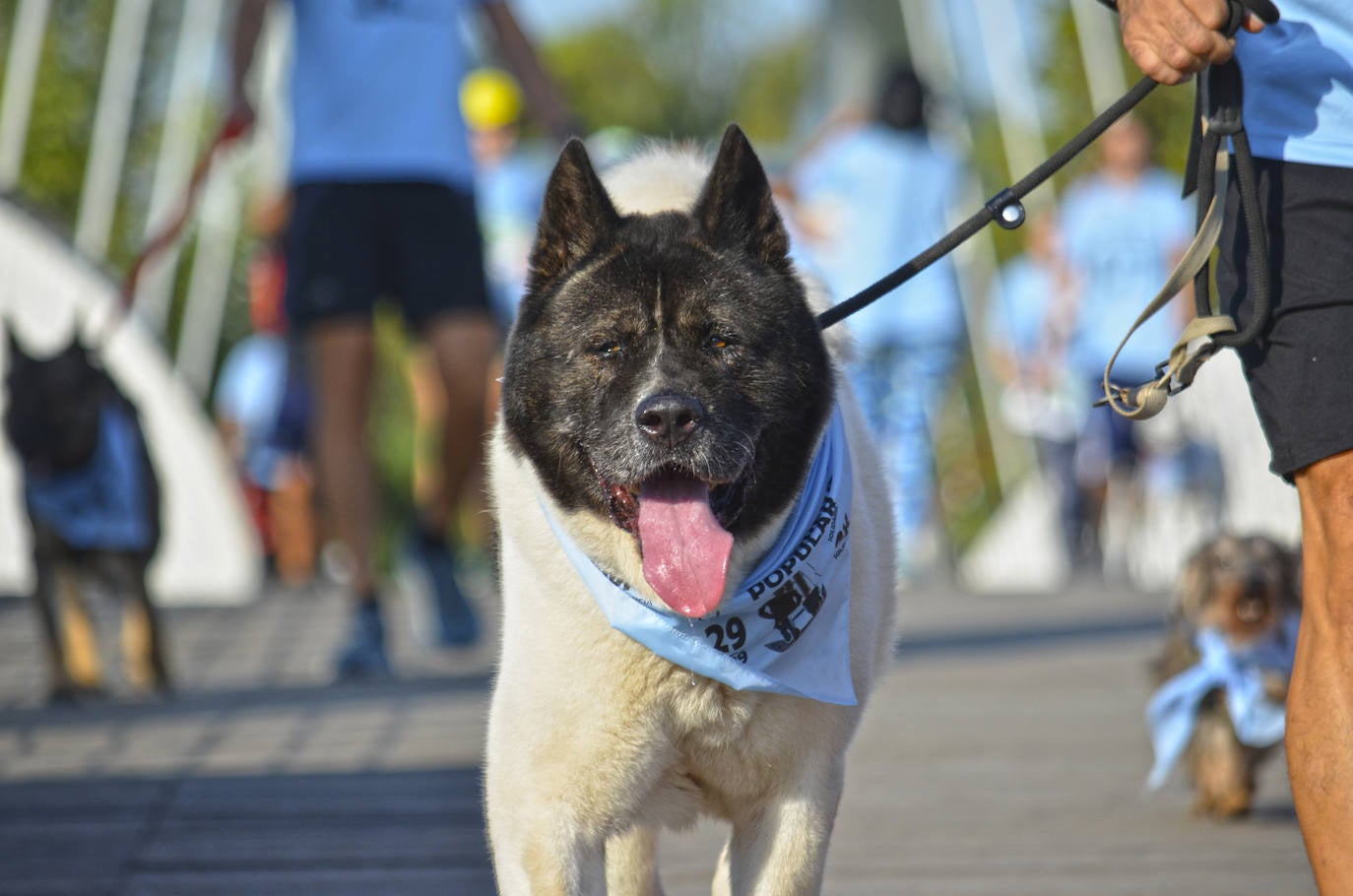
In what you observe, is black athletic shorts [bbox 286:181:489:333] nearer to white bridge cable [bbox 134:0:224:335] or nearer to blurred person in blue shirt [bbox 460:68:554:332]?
blurred person in blue shirt [bbox 460:68:554:332]

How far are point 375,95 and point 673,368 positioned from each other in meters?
4.16

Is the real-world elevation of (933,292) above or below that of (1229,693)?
below

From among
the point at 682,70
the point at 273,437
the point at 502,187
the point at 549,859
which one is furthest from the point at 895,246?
the point at 682,70

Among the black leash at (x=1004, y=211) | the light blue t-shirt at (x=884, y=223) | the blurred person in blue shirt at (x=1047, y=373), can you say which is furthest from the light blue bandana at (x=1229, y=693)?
the blurred person in blue shirt at (x=1047, y=373)

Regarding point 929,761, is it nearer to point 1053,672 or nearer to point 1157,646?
point 1053,672

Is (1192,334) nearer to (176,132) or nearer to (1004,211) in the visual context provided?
(1004,211)

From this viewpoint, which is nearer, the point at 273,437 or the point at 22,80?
the point at 22,80

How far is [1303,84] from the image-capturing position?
2.85 m

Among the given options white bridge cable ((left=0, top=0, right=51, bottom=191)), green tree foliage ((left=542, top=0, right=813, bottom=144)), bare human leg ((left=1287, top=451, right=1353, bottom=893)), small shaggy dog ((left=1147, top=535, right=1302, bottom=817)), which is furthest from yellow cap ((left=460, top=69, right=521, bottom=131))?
green tree foliage ((left=542, top=0, right=813, bottom=144))

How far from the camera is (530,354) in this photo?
3.12m

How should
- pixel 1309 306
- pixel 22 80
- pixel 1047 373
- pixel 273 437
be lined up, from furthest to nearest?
1. pixel 273 437
2. pixel 1047 373
3. pixel 22 80
4. pixel 1309 306

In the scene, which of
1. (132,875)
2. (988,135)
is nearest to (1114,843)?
(132,875)

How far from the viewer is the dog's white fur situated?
293cm

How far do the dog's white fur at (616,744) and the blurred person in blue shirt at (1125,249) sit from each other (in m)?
7.57
